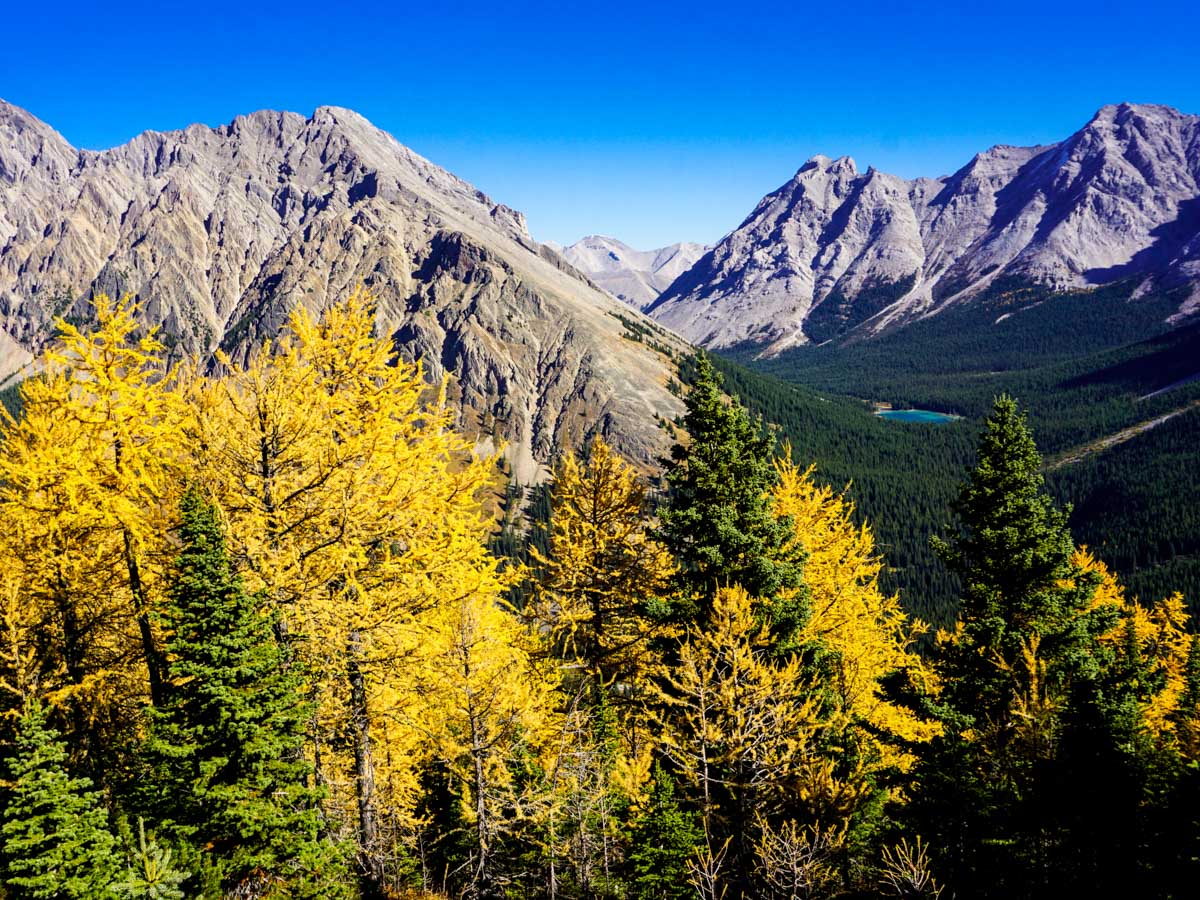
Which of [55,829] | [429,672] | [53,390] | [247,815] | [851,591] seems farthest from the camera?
Result: [851,591]

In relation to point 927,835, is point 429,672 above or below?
above

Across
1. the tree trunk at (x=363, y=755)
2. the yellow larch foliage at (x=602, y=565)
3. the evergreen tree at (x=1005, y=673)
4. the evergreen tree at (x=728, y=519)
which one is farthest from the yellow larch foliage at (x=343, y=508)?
the evergreen tree at (x=1005, y=673)

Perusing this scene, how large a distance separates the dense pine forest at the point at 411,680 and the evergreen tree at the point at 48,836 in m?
0.05

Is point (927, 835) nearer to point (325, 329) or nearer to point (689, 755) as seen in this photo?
point (689, 755)

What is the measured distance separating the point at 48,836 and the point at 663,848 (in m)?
12.7

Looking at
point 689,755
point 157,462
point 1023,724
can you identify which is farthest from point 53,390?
point 1023,724

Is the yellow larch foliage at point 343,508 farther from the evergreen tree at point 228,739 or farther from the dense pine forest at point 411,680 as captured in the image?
the evergreen tree at point 228,739

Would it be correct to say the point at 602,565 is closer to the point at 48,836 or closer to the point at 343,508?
the point at 343,508

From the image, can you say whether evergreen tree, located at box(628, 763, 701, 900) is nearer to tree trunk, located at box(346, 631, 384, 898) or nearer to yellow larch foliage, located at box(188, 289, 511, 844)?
tree trunk, located at box(346, 631, 384, 898)

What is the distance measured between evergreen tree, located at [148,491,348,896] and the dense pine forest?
6 cm

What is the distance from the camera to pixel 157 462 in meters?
13.6

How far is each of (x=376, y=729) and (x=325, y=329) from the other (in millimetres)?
9009

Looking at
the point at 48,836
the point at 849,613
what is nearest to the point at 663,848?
the point at 849,613

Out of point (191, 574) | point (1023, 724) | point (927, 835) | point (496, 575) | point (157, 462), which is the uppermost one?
point (157, 462)
